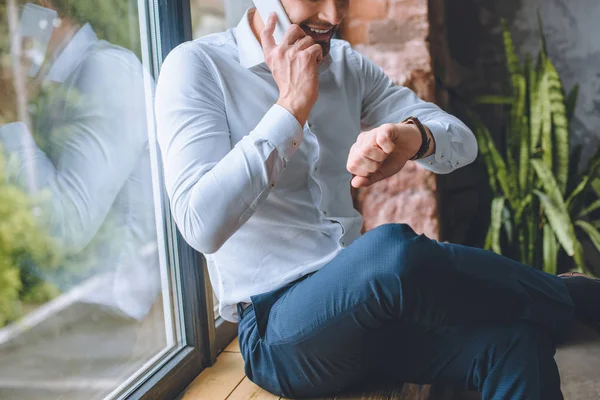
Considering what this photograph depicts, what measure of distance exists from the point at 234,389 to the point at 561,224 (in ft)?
4.77

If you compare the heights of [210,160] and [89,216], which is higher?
[210,160]

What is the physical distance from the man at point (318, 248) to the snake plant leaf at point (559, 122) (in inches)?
42.2

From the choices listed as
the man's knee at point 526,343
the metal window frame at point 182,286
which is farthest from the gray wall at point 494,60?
the man's knee at point 526,343

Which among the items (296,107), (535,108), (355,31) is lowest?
(535,108)

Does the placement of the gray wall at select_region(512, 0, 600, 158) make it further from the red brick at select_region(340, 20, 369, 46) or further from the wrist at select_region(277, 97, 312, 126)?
the wrist at select_region(277, 97, 312, 126)

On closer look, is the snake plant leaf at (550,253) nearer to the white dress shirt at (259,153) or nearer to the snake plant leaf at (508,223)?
the snake plant leaf at (508,223)

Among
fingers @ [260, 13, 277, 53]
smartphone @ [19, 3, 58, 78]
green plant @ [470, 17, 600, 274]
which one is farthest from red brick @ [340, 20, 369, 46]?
smartphone @ [19, 3, 58, 78]

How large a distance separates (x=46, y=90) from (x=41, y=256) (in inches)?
11.9

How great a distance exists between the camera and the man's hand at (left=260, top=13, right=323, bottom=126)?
1.12 meters

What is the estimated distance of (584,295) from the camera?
144 cm

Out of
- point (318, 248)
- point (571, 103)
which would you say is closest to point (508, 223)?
point (571, 103)

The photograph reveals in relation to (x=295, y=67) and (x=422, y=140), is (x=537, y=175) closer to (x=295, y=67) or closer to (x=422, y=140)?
(x=422, y=140)

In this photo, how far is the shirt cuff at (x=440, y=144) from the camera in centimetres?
136

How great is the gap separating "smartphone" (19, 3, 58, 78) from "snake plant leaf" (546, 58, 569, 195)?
6.55 feet
